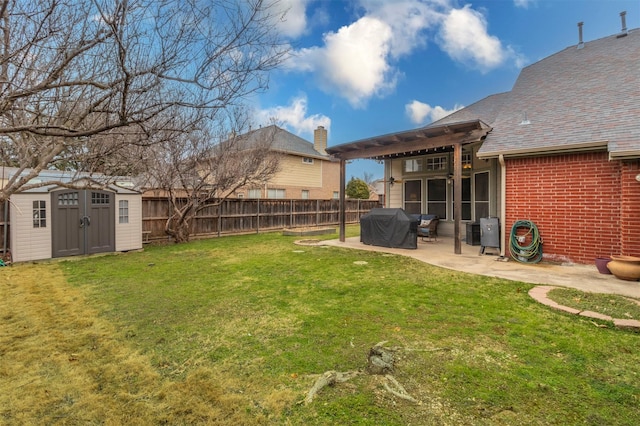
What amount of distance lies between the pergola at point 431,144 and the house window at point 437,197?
1463mm

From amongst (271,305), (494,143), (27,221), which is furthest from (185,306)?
(494,143)

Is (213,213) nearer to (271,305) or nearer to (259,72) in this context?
(271,305)

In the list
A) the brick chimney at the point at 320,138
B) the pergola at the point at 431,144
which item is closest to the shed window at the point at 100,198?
the pergola at the point at 431,144

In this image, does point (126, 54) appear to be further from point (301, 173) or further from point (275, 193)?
point (301, 173)

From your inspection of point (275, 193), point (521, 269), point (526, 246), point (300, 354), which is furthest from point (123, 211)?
point (526, 246)

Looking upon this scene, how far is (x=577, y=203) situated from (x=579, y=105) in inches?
108

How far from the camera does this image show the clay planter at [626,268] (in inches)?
207

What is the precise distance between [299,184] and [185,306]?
1631 cm

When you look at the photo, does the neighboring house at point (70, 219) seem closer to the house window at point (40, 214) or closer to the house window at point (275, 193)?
the house window at point (40, 214)

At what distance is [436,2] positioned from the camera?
Answer: 31.9ft

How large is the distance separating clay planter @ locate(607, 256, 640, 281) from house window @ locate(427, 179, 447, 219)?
592cm

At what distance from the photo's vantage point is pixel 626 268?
5.30 meters

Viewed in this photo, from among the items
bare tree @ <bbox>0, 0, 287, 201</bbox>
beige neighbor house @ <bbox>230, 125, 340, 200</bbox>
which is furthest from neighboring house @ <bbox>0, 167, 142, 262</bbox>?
beige neighbor house @ <bbox>230, 125, 340, 200</bbox>

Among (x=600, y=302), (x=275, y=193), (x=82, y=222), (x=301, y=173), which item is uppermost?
(x=301, y=173)
